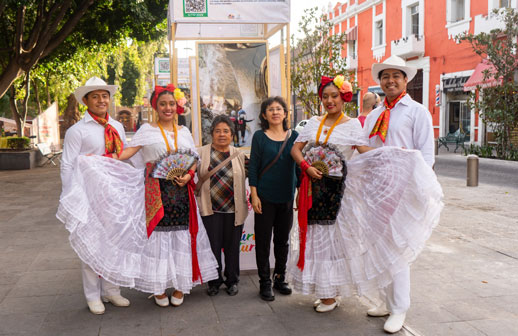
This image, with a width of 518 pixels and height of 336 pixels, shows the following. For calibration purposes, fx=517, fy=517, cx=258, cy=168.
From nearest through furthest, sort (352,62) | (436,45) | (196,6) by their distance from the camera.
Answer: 1. (196,6)
2. (436,45)
3. (352,62)

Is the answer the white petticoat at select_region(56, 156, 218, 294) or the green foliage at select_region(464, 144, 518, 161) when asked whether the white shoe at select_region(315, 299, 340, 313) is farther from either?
the green foliage at select_region(464, 144, 518, 161)

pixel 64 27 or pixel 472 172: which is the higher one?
pixel 64 27

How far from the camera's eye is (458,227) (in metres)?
7.48

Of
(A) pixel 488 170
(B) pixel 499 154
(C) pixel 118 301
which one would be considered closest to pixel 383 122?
(C) pixel 118 301

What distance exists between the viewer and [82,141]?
432 cm

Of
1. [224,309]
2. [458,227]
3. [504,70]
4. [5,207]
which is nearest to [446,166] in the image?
[504,70]

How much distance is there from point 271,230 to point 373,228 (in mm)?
1000

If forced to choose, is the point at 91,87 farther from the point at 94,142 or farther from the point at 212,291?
the point at 212,291

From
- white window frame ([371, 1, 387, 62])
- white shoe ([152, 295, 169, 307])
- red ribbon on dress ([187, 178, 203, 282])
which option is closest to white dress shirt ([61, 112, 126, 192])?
red ribbon on dress ([187, 178, 203, 282])

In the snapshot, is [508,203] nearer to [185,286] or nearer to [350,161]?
[350,161]

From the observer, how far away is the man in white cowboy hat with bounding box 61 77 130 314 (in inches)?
168

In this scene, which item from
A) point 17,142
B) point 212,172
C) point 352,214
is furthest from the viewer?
point 17,142

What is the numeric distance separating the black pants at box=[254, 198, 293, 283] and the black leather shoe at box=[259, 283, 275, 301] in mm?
43

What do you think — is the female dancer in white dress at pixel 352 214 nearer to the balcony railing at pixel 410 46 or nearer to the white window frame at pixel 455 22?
the white window frame at pixel 455 22
